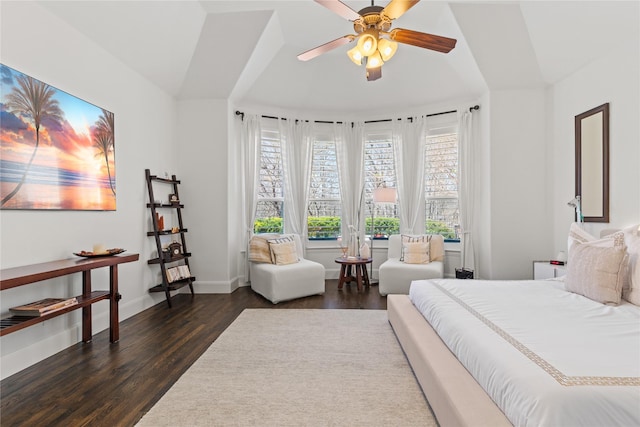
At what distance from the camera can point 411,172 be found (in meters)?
5.57

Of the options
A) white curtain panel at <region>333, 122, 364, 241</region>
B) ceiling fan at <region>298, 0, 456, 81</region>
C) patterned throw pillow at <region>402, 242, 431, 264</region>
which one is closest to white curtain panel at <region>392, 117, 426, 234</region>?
patterned throw pillow at <region>402, 242, 431, 264</region>

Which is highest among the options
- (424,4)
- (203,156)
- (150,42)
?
(424,4)

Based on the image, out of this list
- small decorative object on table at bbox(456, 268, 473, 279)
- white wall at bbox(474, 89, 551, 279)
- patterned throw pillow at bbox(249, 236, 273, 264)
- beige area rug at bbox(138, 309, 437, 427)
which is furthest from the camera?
patterned throw pillow at bbox(249, 236, 273, 264)

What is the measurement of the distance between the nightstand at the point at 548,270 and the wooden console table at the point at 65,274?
4.60m

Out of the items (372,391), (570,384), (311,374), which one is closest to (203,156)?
(311,374)

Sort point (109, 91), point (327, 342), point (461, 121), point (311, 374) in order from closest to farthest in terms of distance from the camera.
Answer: point (311, 374)
point (327, 342)
point (109, 91)
point (461, 121)

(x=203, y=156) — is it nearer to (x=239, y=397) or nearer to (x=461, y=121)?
(x=239, y=397)

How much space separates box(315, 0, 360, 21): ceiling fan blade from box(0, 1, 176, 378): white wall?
2.34 m

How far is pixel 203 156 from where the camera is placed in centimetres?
488

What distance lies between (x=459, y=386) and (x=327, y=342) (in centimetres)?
156

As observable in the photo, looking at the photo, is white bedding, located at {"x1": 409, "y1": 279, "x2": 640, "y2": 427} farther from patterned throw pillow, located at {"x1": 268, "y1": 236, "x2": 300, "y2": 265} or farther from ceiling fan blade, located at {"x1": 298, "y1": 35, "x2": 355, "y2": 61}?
patterned throw pillow, located at {"x1": 268, "y1": 236, "x2": 300, "y2": 265}

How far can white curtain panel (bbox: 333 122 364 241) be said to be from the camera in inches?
228

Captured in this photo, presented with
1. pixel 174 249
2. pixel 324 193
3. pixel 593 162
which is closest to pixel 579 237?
pixel 593 162

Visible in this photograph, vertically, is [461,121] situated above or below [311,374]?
above
